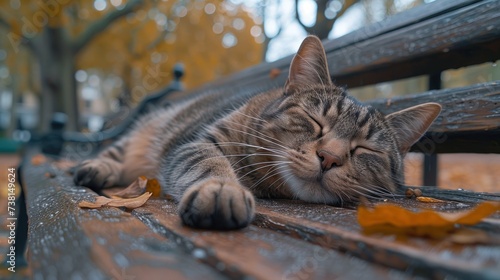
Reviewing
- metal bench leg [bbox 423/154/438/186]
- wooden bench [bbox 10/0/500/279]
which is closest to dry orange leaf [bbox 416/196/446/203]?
wooden bench [bbox 10/0/500/279]

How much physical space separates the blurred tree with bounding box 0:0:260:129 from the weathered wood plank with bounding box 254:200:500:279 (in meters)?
5.53

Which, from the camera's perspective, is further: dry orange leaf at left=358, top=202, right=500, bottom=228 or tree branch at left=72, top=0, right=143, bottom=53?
tree branch at left=72, top=0, right=143, bottom=53

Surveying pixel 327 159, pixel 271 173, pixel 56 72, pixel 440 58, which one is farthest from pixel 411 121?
pixel 56 72

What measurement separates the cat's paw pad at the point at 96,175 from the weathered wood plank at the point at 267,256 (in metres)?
1.26

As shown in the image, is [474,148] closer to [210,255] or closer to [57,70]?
[210,255]

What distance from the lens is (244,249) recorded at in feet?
2.73

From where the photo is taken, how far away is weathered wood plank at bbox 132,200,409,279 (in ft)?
2.24

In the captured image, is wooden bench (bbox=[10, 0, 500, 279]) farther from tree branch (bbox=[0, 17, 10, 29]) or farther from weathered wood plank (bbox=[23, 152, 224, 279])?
tree branch (bbox=[0, 17, 10, 29])

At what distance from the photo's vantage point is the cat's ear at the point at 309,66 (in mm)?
1946

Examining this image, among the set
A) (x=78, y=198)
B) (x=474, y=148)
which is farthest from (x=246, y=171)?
(x=474, y=148)

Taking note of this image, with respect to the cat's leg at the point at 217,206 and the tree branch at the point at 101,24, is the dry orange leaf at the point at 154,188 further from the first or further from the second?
the tree branch at the point at 101,24

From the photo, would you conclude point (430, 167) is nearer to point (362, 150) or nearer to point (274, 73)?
point (362, 150)

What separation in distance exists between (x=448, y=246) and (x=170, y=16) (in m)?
9.08

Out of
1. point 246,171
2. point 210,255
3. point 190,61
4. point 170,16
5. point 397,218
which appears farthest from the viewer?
point 190,61
